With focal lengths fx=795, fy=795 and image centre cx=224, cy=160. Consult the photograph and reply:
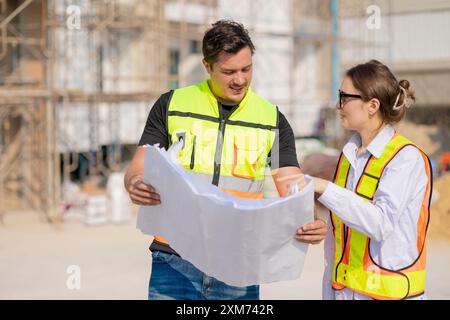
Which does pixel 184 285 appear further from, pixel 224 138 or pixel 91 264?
pixel 91 264

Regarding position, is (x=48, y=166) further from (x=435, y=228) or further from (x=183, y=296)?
(x=183, y=296)

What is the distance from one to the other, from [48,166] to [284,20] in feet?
35.6

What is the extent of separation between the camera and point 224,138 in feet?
9.91

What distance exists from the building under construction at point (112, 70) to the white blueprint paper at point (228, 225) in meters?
8.84

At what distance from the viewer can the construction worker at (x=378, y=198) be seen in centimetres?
273

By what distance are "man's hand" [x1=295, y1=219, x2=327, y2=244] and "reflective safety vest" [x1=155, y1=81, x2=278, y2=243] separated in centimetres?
41

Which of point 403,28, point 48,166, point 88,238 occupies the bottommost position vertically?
point 88,238

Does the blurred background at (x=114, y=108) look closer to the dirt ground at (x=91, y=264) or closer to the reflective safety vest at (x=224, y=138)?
the dirt ground at (x=91, y=264)

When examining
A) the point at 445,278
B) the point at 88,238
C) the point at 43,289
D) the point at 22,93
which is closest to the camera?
the point at 43,289

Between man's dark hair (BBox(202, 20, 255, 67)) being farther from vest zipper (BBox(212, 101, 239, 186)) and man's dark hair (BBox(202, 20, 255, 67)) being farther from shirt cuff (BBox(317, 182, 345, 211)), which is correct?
shirt cuff (BBox(317, 182, 345, 211))

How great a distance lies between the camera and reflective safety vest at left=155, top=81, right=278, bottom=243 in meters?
2.99

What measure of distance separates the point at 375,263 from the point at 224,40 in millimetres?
977
